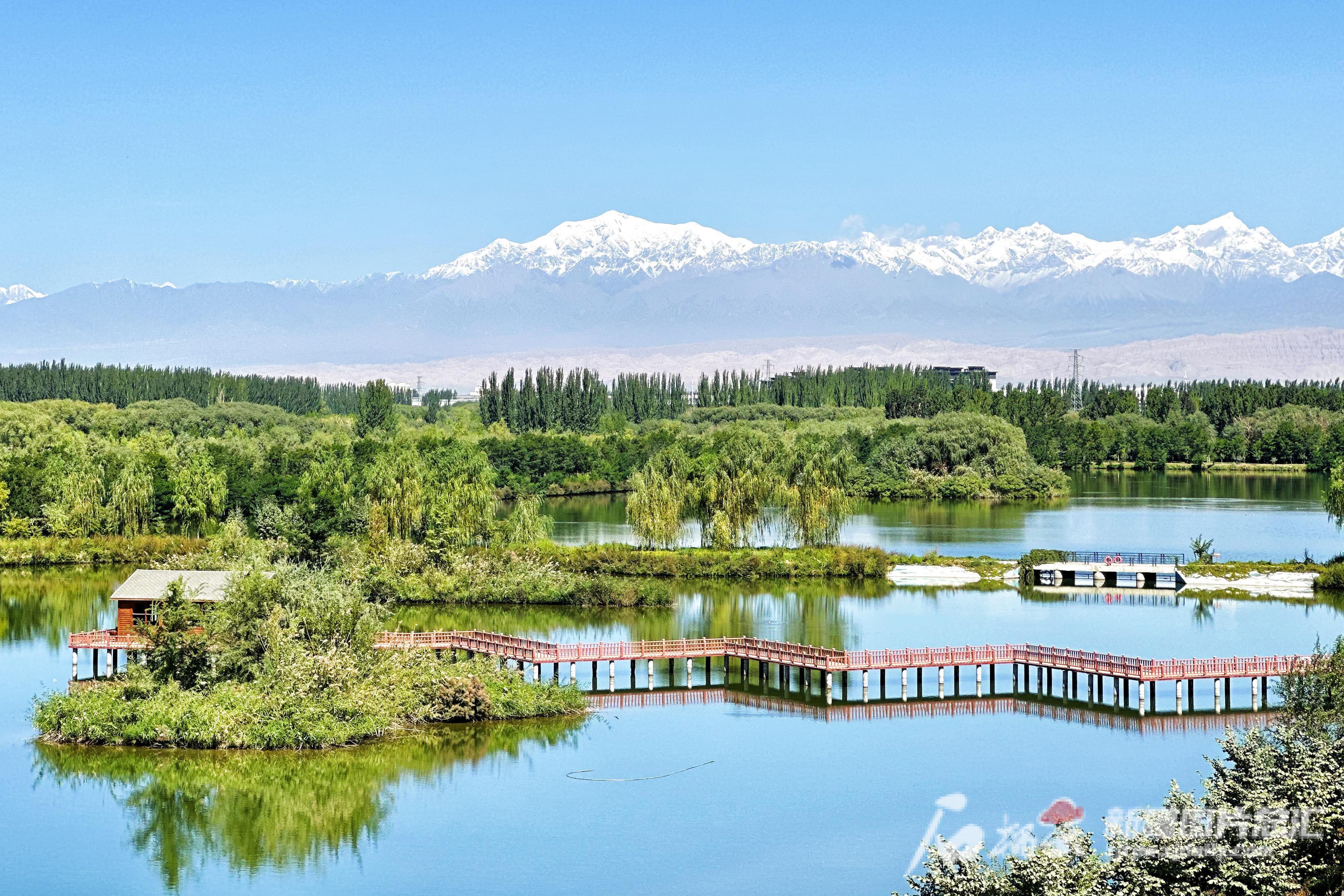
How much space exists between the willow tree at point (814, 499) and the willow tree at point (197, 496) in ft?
87.4

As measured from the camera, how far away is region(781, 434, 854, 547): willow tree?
230 feet

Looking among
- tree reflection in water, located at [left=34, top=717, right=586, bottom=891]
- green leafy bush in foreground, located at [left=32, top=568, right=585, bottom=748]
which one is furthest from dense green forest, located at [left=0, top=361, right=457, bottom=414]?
tree reflection in water, located at [left=34, top=717, right=586, bottom=891]

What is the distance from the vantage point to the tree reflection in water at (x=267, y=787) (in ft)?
106

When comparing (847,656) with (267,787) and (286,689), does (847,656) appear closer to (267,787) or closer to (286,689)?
(286,689)

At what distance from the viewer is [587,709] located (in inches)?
1684

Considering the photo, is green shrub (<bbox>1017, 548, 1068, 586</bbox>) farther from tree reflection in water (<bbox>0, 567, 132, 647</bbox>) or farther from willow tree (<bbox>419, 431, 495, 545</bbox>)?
tree reflection in water (<bbox>0, 567, 132, 647</bbox>)

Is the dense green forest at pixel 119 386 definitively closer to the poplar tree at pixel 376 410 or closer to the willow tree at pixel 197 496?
the poplar tree at pixel 376 410

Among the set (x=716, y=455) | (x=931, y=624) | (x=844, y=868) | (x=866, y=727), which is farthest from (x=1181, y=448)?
(x=844, y=868)

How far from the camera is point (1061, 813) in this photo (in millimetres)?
33844

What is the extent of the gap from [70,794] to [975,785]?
19.8 meters

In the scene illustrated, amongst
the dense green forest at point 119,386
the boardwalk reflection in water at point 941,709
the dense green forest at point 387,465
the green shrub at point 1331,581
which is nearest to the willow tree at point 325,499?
the dense green forest at point 387,465

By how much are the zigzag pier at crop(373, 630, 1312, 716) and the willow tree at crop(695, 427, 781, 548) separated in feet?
71.1

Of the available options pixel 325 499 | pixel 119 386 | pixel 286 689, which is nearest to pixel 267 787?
pixel 286 689

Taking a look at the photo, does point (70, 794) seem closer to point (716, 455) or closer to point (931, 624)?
point (931, 624)
